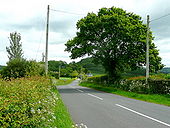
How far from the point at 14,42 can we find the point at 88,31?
77.0 ft

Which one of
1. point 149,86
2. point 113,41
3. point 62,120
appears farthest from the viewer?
point 113,41

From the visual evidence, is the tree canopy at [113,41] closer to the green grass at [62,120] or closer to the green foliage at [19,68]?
the green foliage at [19,68]

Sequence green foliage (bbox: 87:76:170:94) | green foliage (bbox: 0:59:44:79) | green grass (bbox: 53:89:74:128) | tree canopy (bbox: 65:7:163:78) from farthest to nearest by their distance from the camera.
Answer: tree canopy (bbox: 65:7:163:78)
green foliage (bbox: 0:59:44:79)
green foliage (bbox: 87:76:170:94)
green grass (bbox: 53:89:74:128)

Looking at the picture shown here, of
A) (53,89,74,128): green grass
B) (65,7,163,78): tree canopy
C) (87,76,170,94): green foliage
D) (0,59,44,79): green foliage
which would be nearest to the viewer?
(53,89,74,128): green grass

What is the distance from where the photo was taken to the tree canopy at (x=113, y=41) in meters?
24.6

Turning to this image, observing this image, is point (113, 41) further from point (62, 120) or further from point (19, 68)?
point (62, 120)

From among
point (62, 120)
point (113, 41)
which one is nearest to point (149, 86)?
point (113, 41)

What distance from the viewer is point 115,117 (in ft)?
28.1

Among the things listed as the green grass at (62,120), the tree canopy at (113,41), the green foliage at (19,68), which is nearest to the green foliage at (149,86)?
the tree canopy at (113,41)

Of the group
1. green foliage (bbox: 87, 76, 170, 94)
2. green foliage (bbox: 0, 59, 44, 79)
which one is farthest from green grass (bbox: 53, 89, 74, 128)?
green foliage (bbox: 87, 76, 170, 94)

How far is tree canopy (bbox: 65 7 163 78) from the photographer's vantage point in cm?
2462

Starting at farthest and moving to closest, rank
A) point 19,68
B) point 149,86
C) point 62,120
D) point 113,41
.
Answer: point 113,41 → point 149,86 → point 19,68 → point 62,120

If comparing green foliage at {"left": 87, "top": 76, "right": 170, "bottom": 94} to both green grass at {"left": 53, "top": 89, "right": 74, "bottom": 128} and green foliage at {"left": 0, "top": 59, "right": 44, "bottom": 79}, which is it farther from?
green grass at {"left": 53, "top": 89, "right": 74, "bottom": 128}

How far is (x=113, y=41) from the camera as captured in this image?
2453 centimetres
